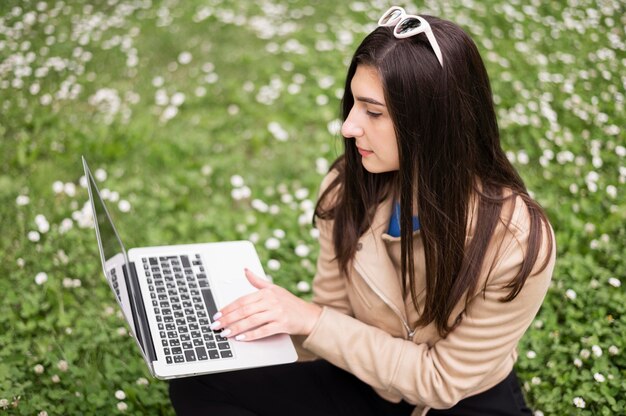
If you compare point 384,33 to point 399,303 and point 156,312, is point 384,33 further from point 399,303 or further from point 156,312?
point 156,312

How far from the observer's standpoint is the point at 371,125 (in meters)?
1.87

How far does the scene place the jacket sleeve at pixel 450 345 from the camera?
185 centimetres

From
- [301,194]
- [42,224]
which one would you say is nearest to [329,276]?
[301,194]

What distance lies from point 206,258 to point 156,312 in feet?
1.09

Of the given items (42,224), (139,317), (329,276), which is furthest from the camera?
(42,224)

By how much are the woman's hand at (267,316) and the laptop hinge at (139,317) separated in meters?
0.23

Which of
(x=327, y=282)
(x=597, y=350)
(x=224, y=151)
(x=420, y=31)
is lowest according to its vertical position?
(x=224, y=151)

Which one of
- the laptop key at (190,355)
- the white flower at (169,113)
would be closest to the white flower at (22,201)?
the white flower at (169,113)

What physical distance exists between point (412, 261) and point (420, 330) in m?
0.25

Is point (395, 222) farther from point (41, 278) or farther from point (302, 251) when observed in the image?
point (41, 278)

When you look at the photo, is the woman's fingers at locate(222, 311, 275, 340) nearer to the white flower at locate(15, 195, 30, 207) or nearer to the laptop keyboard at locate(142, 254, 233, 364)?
the laptop keyboard at locate(142, 254, 233, 364)

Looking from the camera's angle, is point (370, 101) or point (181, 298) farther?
point (181, 298)

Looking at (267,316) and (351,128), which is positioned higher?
(351,128)

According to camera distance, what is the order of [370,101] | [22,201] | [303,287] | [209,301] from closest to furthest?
[370,101] → [209,301] → [303,287] → [22,201]
